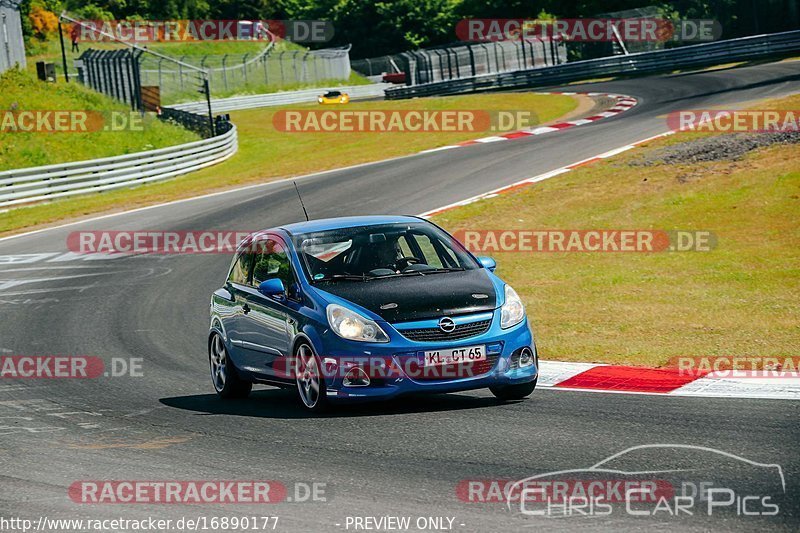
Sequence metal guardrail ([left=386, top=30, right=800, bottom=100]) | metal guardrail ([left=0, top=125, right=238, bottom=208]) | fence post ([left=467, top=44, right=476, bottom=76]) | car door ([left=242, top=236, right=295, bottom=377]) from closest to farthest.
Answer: car door ([left=242, top=236, right=295, bottom=377]) < metal guardrail ([left=0, top=125, right=238, bottom=208]) < metal guardrail ([left=386, top=30, right=800, bottom=100]) < fence post ([left=467, top=44, right=476, bottom=76])

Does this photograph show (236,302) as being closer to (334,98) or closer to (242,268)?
(242,268)

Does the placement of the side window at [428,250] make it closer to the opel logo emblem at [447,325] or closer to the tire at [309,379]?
the opel logo emblem at [447,325]

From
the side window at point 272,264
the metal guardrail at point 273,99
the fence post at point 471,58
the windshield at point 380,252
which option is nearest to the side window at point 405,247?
the windshield at point 380,252

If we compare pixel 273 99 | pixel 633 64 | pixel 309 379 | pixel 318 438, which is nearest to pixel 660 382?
pixel 309 379

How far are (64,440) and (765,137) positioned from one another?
747 inches

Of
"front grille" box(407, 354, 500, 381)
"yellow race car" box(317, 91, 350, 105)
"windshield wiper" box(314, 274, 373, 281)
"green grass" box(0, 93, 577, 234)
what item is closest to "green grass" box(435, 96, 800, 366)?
"front grille" box(407, 354, 500, 381)

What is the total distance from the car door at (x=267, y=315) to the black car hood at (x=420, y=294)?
0.52 metres

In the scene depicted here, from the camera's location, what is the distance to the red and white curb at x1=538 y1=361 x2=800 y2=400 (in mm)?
8789

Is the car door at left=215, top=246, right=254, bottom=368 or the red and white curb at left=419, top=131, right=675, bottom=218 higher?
the car door at left=215, top=246, right=254, bottom=368

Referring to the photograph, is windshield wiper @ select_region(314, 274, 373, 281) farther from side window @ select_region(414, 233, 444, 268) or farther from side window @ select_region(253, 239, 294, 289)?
side window @ select_region(414, 233, 444, 268)

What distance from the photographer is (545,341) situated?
12.4 m

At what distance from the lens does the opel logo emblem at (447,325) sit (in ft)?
28.5

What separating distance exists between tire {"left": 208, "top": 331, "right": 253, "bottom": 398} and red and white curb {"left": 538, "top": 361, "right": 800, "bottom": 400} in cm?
275

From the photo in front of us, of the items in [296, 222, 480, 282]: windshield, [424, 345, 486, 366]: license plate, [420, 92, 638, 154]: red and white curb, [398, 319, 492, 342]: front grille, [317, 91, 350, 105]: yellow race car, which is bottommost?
[317, 91, 350, 105]: yellow race car
